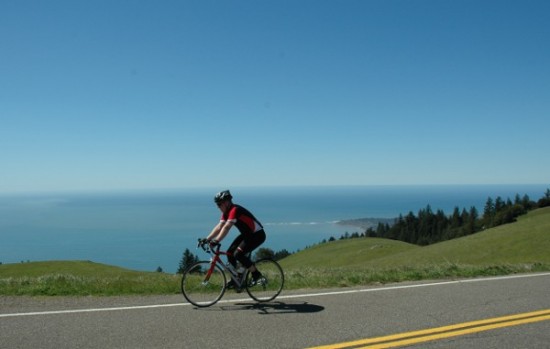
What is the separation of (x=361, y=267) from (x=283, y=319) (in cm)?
1791

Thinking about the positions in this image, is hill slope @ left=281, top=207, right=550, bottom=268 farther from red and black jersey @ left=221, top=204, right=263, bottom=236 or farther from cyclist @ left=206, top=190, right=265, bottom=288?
red and black jersey @ left=221, top=204, right=263, bottom=236

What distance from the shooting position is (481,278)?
12.1m

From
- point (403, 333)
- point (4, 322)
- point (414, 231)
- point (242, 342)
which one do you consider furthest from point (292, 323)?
point (414, 231)

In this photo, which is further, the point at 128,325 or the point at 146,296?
the point at 146,296

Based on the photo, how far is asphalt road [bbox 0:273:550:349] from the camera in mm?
6359

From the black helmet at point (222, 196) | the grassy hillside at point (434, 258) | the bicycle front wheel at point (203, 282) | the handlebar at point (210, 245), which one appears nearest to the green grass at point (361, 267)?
the grassy hillside at point (434, 258)

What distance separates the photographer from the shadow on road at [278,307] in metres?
8.22

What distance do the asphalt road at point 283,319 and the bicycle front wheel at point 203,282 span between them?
0.95ft

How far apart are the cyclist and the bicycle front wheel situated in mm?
321

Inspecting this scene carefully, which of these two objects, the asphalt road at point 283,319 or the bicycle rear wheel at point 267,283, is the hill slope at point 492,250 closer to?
the bicycle rear wheel at point 267,283

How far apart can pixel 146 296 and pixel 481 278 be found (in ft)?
30.4

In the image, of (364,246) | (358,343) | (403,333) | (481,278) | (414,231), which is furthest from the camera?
(414,231)

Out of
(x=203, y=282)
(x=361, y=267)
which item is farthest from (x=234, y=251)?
(x=361, y=267)

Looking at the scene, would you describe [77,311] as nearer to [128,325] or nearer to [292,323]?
[128,325]
